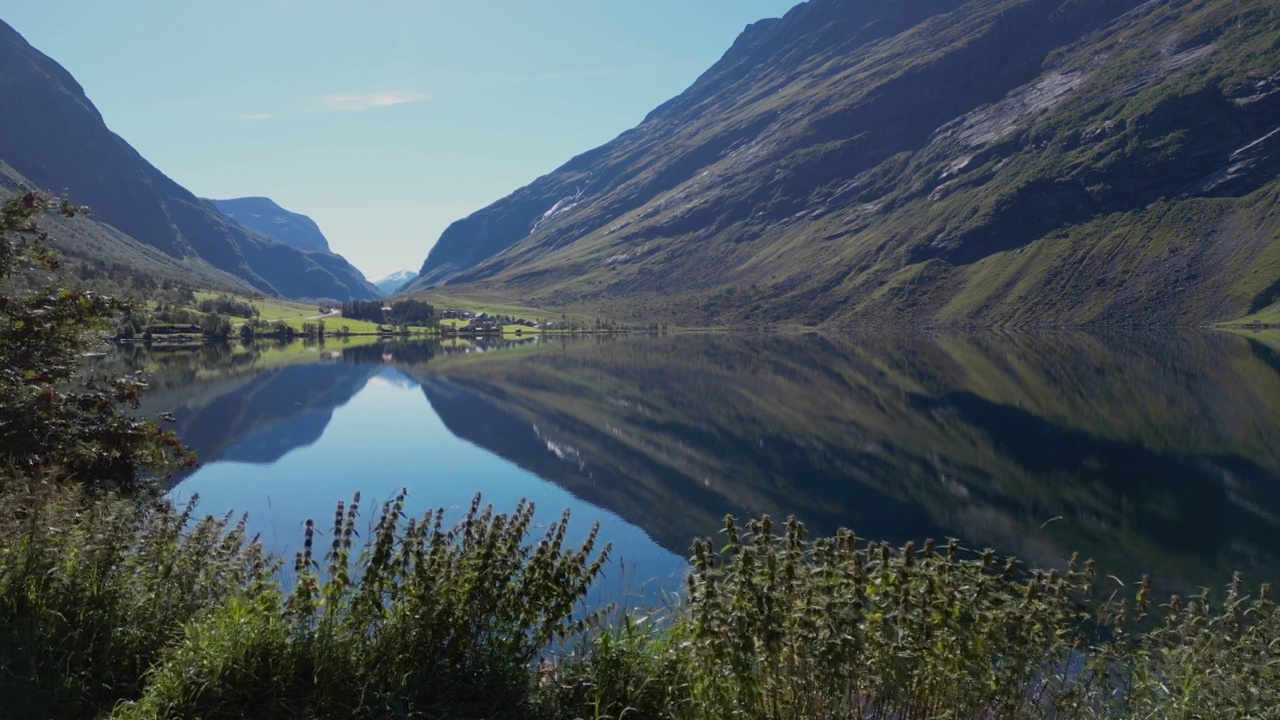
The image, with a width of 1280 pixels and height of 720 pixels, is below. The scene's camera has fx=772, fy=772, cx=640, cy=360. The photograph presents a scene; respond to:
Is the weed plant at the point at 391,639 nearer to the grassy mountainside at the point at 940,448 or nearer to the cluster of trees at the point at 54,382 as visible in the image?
the cluster of trees at the point at 54,382

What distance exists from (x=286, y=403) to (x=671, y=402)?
36.2 metres

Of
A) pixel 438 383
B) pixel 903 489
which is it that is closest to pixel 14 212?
pixel 903 489

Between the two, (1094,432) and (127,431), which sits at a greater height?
(127,431)

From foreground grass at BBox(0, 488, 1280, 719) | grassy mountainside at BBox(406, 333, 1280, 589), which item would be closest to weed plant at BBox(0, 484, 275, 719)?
foreground grass at BBox(0, 488, 1280, 719)

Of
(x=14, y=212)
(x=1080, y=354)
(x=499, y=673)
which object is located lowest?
(x=1080, y=354)

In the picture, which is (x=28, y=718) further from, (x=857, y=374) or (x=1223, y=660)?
(x=857, y=374)

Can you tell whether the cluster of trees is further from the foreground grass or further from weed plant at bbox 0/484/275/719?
the foreground grass

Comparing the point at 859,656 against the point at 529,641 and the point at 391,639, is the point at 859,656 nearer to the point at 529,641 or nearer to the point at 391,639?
the point at 529,641

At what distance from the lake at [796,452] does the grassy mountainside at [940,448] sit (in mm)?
209

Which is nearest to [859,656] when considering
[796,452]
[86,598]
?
[86,598]

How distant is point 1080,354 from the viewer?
376 feet

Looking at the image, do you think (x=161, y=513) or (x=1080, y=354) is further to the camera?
(x=1080, y=354)

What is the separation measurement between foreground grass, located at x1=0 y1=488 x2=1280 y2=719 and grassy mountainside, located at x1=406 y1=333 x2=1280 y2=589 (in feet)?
22.5

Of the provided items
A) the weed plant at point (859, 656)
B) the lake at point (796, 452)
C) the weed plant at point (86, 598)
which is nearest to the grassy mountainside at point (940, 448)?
the lake at point (796, 452)
